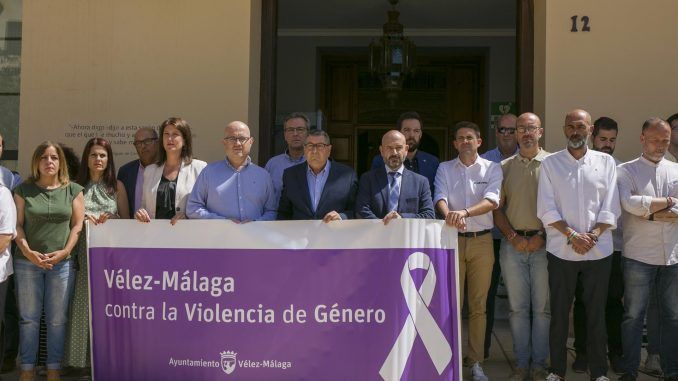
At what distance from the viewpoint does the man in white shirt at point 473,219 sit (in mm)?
4820

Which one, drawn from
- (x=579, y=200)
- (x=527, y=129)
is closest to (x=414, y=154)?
(x=527, y=129)

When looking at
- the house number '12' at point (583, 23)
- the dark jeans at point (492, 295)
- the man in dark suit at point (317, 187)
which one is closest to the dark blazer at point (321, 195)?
the man in dark suit at point (317, 187)

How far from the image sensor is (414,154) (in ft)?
18.1

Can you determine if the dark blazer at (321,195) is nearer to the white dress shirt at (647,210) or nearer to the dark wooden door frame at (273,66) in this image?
the white dress shirt at (647,210)

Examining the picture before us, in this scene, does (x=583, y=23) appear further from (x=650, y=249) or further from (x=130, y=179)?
(x=130, y=179)

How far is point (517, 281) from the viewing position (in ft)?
15.6

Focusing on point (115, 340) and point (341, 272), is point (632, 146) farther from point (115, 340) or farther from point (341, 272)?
point (115, 340)

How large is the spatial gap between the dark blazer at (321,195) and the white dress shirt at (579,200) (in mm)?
1266

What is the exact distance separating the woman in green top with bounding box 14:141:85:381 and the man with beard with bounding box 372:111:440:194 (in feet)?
7.34

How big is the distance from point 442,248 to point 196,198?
5.45 ft

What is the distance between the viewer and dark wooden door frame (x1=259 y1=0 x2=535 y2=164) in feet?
21.3

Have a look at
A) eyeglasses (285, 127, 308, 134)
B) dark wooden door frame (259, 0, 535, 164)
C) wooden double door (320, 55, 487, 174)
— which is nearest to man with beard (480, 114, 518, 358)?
dark wooden door frame (259, 0, 535, 164)

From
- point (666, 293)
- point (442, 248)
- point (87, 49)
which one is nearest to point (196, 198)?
point (442, 248)

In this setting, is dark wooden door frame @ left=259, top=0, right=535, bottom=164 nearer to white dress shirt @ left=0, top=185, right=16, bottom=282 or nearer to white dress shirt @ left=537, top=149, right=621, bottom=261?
white dress shirt @ left=537, top=149, right=621, bottom=261
